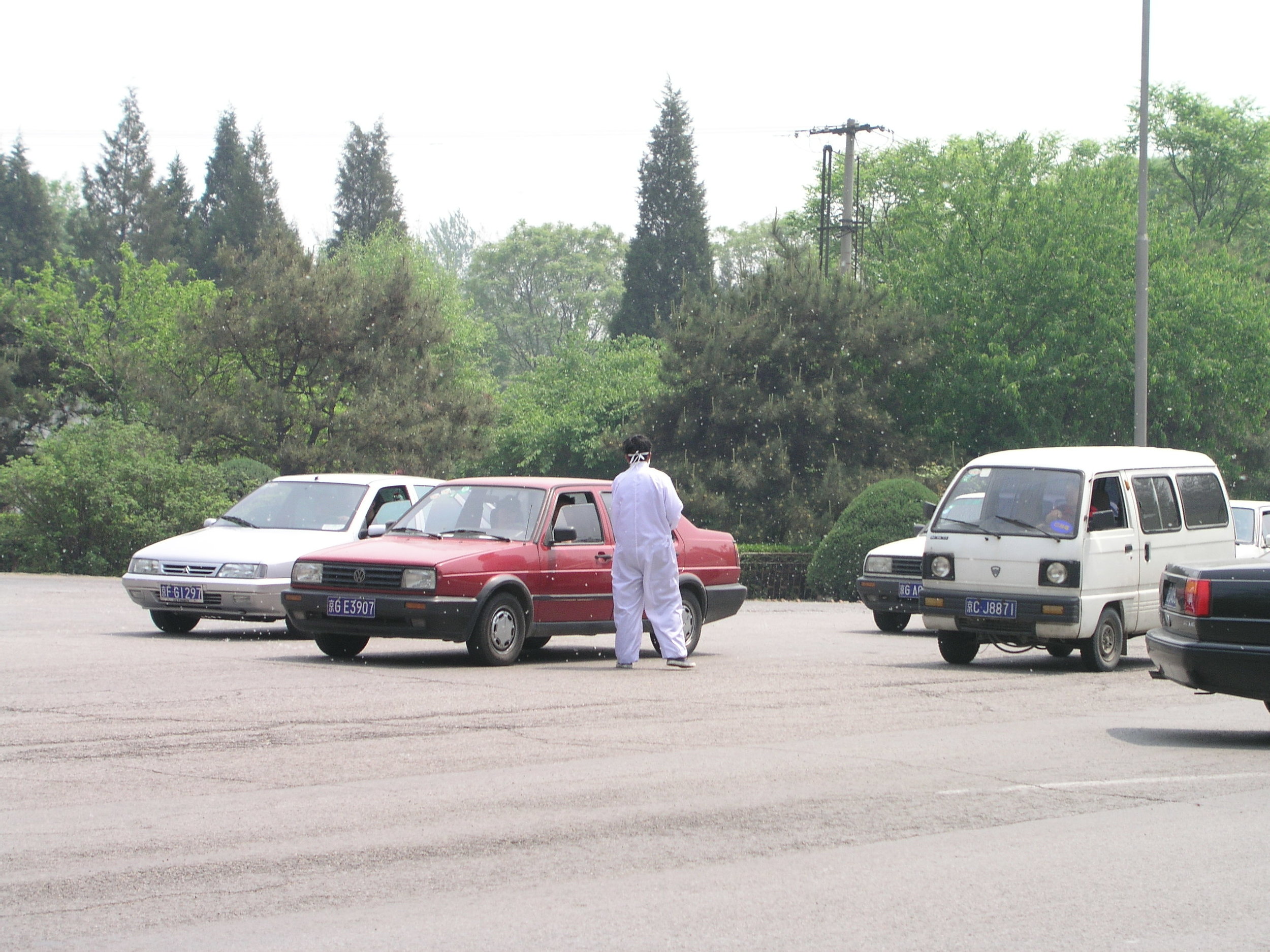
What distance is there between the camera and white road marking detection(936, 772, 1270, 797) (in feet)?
25.8

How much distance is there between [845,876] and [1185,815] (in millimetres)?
2259

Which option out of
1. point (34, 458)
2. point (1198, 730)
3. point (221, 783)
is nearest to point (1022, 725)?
point (1198, 730)

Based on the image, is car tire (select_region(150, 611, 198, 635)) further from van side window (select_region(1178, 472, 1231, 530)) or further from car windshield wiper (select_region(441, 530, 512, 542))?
van side window (select_region(1178, 472, 1231, 530))

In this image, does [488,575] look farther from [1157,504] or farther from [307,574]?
[1157,504]

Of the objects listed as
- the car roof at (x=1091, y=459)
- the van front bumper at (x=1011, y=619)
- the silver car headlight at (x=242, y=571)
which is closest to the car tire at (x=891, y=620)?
the car roof at (x=1091, y=459)

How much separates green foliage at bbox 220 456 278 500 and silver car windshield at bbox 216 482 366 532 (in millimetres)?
12814

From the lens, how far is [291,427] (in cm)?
3703

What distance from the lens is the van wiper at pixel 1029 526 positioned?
564 inches

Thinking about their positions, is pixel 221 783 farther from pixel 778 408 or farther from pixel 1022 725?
pixel 778 408

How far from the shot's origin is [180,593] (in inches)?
609

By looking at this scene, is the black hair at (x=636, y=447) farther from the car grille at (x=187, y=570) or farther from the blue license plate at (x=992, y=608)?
the car grille at (x=187, y=570)

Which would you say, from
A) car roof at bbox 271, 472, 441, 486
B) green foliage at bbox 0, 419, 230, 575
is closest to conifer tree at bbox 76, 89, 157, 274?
green foliage at bbox 0, 419, 230, 575

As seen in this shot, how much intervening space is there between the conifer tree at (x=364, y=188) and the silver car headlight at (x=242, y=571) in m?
81.6

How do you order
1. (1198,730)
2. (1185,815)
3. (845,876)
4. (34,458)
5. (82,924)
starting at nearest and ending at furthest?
(82,924) → (845,876) → (1185,815) → (1198,730) → (34,458)
